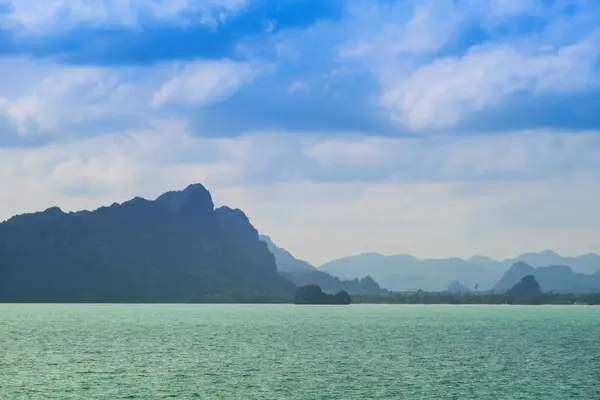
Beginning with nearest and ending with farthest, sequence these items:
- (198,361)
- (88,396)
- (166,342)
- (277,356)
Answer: (88,396), (198,361), (277,356), (166,342)

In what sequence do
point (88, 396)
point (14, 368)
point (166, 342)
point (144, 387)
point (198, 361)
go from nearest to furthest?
point (88, 396), point (144, 387), point (14, 368), point (198, 361), point (166, 342)

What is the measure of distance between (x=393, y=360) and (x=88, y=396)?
62.8m

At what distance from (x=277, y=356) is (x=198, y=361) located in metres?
17.2

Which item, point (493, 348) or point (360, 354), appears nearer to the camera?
point (360, 354)

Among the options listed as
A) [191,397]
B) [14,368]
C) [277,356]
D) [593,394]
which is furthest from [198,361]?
[593,394]

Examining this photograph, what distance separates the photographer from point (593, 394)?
355 feet

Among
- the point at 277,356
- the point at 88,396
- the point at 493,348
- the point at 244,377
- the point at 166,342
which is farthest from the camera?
the point at 166,342

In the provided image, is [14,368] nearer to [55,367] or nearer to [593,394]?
[55,367]

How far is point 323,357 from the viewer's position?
15738 centimetres

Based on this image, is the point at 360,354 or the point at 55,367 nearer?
the point at 55,367

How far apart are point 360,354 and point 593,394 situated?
199ft

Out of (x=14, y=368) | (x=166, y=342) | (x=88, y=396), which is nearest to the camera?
(x=88, y=396)

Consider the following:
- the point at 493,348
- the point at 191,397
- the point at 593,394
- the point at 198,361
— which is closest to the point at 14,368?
the point at 198,361

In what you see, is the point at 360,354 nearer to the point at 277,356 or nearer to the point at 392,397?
the point at 277,356
